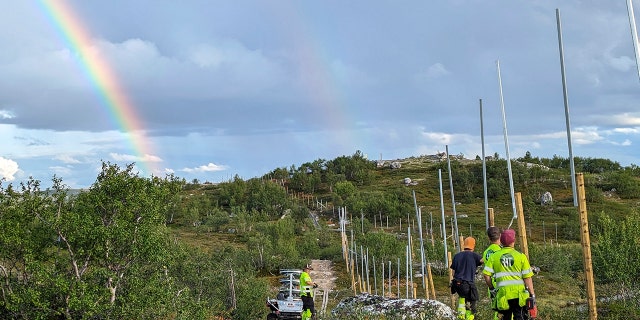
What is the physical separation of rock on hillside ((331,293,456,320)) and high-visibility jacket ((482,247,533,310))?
8.81ft

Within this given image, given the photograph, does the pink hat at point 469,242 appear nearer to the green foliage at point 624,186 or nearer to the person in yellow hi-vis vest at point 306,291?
the person in yellow hi-vis vest at point 306,291

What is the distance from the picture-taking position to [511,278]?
34.4 ft

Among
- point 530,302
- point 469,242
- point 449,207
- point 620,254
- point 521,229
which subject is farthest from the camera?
point 449,207

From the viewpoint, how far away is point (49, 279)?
20078 mm

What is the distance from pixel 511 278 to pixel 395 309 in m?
6.77

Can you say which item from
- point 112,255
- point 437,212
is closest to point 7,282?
point 112,255

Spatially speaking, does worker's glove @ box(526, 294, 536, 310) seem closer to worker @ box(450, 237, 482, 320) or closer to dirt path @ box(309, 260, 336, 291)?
worker @ box(450, 237, 482, 320)

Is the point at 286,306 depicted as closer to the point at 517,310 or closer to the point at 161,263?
the point at 161,263

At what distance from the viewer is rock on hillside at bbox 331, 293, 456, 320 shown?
45.4 ft

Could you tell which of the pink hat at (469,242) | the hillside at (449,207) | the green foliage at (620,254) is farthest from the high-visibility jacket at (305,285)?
the hillside at (449,207)

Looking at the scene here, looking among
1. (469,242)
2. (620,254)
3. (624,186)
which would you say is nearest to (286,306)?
(469,242)

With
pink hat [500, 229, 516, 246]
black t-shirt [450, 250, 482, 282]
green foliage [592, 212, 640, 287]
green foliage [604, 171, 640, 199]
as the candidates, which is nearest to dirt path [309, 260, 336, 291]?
green foliage [592, 212, 640, 287]

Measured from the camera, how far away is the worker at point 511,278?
1041 centimetres

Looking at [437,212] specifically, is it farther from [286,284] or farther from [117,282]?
[117,282]
